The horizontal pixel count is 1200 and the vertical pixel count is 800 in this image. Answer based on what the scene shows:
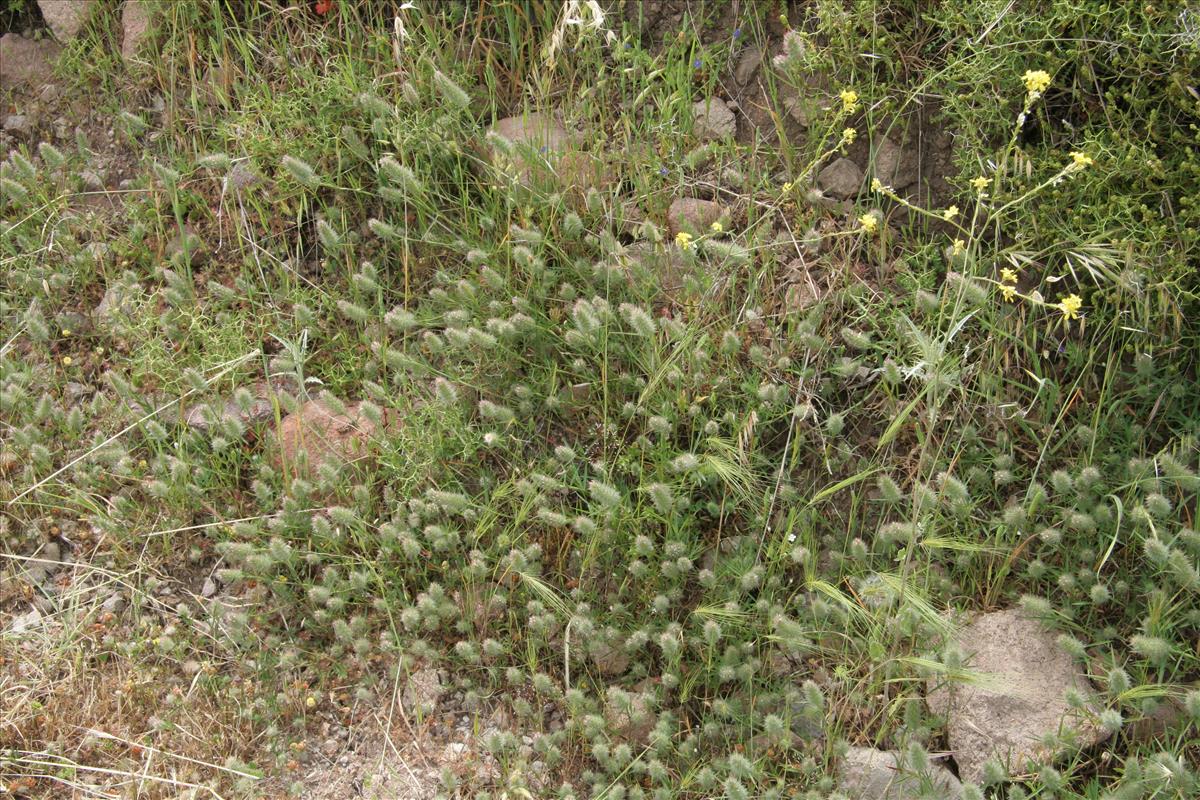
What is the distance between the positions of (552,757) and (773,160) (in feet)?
6.59

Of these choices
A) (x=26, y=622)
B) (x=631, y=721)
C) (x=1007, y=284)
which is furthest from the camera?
(x=26, y=622)

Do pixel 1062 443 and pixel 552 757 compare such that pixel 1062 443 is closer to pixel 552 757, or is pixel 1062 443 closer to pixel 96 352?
pixel 552 757

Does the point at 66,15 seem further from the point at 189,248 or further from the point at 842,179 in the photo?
the point at 842,179

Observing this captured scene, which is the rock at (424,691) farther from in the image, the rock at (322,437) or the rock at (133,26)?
the rock at (133,26)

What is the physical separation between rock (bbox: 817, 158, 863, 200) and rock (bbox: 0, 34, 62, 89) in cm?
302

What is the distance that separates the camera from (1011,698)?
305cm

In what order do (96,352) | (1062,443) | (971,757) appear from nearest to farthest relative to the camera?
(971,757), (1062,443), (96,352)

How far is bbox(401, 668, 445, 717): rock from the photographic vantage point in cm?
331

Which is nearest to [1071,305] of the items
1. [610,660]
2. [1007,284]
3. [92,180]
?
[1007,284]

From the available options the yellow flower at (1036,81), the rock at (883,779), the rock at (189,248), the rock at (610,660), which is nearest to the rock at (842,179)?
the yellow flower at (1036,81)

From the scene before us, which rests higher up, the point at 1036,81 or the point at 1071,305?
the point at 1036,81

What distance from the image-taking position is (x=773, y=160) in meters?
3.88

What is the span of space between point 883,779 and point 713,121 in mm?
2159

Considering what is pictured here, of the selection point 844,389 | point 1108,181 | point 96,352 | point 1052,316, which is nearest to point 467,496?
point 844,389
